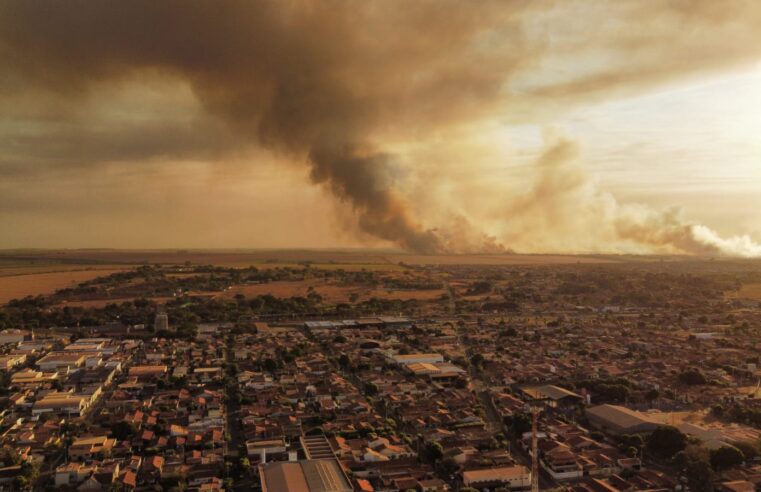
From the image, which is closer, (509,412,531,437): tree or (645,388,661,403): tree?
(509,412,531,437): tree

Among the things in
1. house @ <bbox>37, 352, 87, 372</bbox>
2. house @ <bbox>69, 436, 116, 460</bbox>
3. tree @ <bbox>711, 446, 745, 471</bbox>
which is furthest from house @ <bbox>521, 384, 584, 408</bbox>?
house @ <bbox>37, 352, 87, 372</bbox>

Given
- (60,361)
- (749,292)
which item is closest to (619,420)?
(60,361)

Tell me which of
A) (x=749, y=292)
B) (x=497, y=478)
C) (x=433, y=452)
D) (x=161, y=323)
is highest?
(x=749, y=292)

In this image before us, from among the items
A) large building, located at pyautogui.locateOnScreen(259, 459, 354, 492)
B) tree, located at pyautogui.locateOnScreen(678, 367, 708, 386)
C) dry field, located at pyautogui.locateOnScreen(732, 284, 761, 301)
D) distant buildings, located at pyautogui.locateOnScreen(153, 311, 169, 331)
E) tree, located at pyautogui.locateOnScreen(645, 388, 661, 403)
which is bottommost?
large building, located at pyautogui.locateOnScreen(259, 459, 354, 492)

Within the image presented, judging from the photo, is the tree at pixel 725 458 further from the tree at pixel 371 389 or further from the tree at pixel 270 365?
the tree at pixel 270 365

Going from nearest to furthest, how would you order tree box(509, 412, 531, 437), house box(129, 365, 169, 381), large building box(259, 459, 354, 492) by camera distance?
large building box(259, 459, 354, 492), tree box(509, 412, 531, 437), house box(129, 365, 169, 381)

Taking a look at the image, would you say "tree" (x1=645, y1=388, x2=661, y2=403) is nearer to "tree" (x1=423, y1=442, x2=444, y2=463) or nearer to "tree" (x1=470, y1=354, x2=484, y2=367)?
"tree" (x1=470, y1=354, x2=484, y2=367)

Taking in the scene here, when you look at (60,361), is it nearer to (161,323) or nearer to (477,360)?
(161,323)
